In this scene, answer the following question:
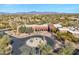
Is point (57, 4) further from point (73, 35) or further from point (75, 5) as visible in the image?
point (73, 35)

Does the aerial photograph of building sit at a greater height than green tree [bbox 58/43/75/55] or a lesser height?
greater

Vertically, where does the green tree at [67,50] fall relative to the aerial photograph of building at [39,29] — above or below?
below

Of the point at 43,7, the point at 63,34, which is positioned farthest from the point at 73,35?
the point at 43,7

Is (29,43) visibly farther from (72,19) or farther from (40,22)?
(72,19)

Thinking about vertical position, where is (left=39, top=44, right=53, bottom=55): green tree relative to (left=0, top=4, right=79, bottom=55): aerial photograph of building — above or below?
below

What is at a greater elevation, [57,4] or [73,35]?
[57,4]

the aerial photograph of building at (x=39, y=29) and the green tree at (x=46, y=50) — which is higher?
the aerial photograph of building at (x=39, y=29)
